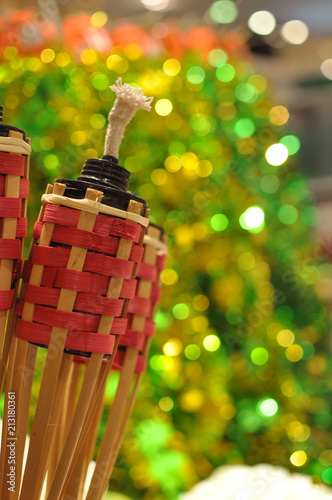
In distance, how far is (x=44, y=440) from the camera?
0.31 meters

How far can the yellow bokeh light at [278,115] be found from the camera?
1.40 meters

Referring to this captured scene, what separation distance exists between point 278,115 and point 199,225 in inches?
21.3

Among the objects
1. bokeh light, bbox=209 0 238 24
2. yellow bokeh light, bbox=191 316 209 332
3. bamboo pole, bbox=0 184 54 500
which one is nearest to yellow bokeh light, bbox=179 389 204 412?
yellow bokeh light, bbox=191 316 209 332

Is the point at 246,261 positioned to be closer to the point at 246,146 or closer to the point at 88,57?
the point at 246,146

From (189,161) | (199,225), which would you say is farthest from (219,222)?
(189,161)

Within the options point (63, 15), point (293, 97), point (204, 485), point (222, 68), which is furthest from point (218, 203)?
point (293, 97)

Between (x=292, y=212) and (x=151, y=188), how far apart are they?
645mm

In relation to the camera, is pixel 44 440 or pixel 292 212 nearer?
pixel 44 440

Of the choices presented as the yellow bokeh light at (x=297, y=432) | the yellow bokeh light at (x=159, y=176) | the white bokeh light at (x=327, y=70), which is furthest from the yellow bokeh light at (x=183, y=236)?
the white bokeh light at (x=327, y=70)

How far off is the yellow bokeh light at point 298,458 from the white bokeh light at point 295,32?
5.33ft

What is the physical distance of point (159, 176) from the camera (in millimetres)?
987

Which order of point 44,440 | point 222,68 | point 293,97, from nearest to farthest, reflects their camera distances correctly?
point 44,440 → point 222,68 → point 293,97

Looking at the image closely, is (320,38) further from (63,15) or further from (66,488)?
(66,488)

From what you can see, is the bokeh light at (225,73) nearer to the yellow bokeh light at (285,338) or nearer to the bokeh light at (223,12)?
the bokeh light at (223,12)
